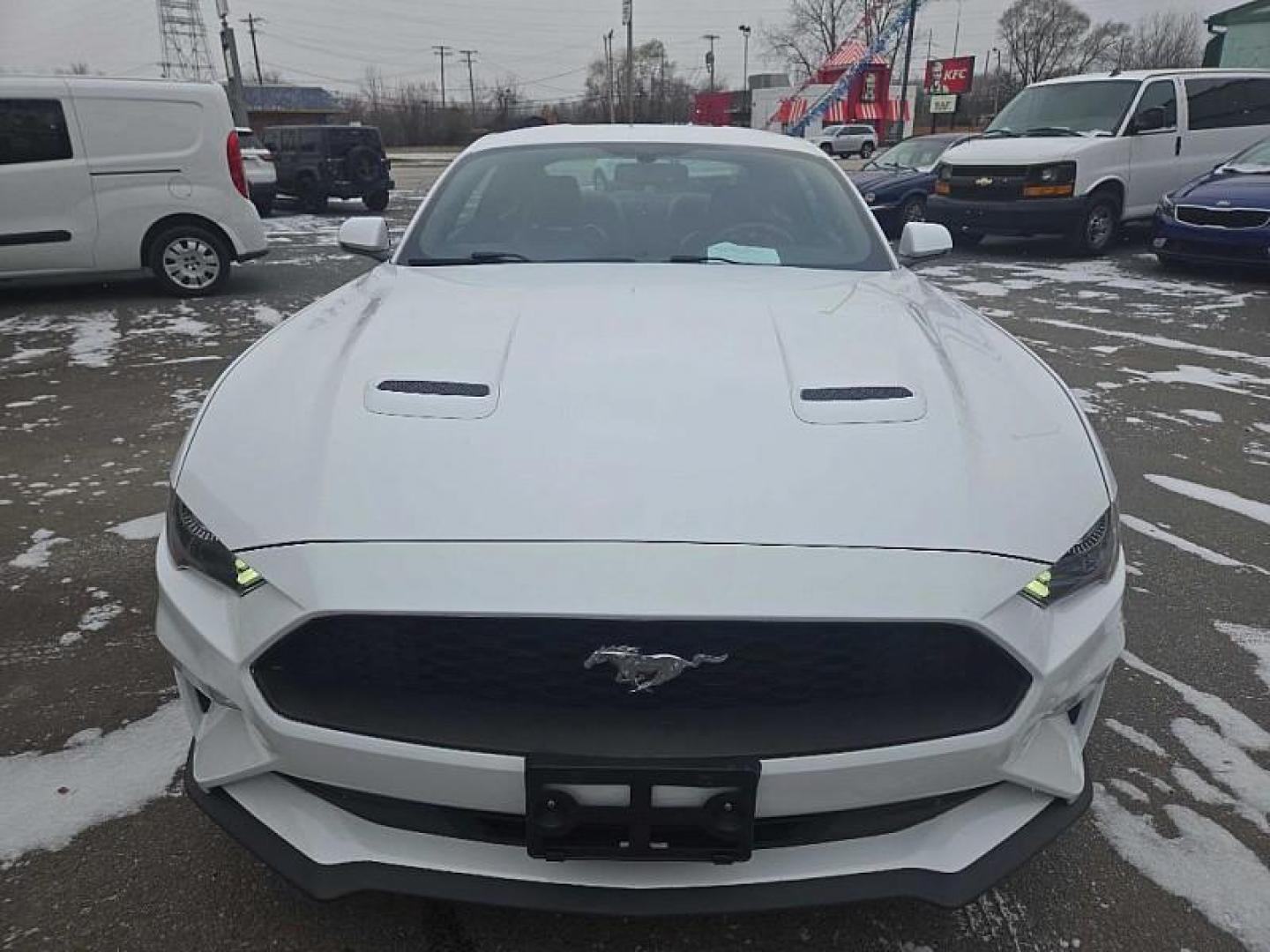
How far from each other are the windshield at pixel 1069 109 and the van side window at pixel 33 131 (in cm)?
994

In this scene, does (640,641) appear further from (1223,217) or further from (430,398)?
(1223,217)

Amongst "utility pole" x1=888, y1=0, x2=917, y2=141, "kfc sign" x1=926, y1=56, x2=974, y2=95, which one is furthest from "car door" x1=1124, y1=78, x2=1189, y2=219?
"kfc sign" x1=926, y1=56, x2=974, y2=95

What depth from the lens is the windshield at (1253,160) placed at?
9.31 m

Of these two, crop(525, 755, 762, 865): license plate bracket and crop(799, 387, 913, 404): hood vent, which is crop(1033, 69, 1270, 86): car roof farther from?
crop(525, 755, 762, 865): license plate bracket

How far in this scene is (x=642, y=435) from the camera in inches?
67.4

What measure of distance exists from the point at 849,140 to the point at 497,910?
42614 millimetres

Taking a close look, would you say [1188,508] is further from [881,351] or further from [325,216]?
[325,216]

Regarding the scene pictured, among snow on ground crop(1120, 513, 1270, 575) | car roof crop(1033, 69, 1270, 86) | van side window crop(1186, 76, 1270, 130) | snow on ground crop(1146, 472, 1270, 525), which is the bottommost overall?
snow on ground crop(1146, 472, 1270, 525)

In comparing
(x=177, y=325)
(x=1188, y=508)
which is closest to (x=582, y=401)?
(x=1188, y=508)

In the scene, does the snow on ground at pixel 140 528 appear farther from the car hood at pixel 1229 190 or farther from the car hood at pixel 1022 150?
the car hood at pixel 1022 150

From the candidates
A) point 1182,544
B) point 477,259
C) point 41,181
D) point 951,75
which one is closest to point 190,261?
point 41,181

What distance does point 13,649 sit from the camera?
Result: 272 centimetres

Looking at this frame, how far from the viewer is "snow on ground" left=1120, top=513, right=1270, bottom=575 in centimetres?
330

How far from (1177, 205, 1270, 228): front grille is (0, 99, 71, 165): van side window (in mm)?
10178
